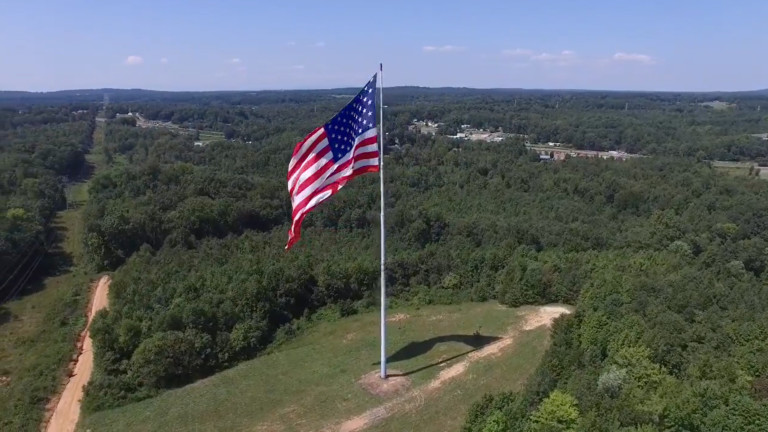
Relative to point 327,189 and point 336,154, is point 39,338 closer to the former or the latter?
point 327,189

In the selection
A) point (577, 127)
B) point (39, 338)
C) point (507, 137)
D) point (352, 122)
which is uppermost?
point (352, 122)

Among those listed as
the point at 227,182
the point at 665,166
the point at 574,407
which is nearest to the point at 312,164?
the point at 574,407

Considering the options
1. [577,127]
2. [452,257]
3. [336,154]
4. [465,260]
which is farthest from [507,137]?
[336,154]

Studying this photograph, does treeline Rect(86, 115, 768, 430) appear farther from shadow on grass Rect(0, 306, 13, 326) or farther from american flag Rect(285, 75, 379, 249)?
american flag Rect(285, 75, 379, 249)

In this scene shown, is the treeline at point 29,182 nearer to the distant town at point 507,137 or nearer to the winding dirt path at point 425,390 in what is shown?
the winding dirt path at point 425,390

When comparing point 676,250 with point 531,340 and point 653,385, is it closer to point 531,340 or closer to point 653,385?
point 531,340

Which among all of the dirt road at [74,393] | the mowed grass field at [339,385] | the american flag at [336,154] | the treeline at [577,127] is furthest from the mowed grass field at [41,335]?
the treeline at [577,127]
